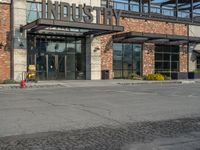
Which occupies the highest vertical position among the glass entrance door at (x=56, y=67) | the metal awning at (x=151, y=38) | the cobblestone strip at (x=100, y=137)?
the metal awning at (x=151, y=38)

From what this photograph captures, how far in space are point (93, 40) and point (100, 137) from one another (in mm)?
28100

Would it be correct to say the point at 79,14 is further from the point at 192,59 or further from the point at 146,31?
the point at 192,59

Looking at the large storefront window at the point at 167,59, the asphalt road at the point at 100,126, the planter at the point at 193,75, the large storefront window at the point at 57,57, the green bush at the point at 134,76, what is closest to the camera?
the asphalt road at the point at 100,126

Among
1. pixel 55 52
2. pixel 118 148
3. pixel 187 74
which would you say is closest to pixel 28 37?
pixel 55 52

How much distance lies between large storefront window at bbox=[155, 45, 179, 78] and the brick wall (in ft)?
54.9

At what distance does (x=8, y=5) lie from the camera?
31812mm

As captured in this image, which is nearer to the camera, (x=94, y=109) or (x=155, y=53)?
(x=94, y=109)

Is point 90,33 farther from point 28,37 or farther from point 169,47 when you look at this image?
point 169,47

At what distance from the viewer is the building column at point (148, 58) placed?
4025 cm

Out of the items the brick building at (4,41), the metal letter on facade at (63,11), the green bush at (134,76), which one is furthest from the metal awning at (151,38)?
the brick building at (4,41)

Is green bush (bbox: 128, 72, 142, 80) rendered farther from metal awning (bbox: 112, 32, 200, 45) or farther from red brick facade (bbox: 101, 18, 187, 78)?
metal awning (bbox: 112, 32, 200, 45)

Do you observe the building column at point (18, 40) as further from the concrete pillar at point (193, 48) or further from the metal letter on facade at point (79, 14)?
the concrete pillar at point (193, 48)

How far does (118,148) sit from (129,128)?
2275 millimetres

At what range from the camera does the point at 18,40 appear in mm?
31688
